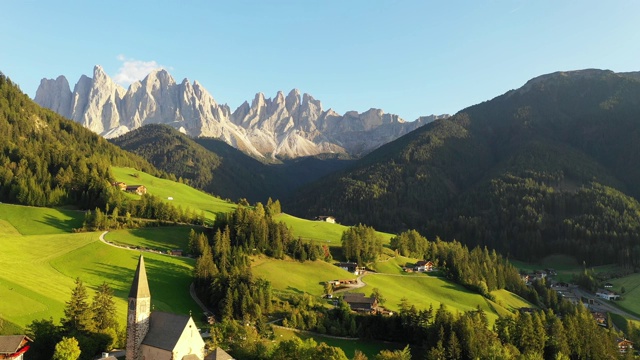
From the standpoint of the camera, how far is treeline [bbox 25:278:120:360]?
54.6 metres

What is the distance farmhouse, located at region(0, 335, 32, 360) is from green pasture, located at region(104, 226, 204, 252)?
61708 mm

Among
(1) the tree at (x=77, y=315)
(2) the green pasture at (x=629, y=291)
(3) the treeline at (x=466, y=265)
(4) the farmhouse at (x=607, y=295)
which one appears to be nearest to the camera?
(1) the tree at (x=77, y=315)

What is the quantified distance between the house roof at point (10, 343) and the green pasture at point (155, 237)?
62.1 metres

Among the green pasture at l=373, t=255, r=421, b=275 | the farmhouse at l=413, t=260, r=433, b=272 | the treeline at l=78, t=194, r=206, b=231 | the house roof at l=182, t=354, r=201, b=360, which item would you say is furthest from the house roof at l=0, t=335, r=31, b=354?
the farmhouse at l=413, t=260, r=433, b=272

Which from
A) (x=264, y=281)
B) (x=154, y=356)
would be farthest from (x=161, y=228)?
(x=154, y=356)

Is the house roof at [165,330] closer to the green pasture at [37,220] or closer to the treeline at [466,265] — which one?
the green pasture at [37,220]

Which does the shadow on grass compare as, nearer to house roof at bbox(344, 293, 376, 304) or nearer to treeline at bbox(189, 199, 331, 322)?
treeline at bbox(189, 199, 331, 322)

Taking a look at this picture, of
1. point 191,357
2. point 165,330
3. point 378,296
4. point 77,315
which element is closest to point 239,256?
point 378,296

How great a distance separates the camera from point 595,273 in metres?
176

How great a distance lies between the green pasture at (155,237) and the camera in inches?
4466

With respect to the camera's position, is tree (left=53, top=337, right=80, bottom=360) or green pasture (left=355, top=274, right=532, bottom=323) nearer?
tree (left=53, top=337, right=80, bottom=360)

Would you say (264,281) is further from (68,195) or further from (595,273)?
(595,273)

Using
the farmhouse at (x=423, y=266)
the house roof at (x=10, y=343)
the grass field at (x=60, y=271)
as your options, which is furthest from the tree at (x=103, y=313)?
the farmhouse at (x=423, y=266)

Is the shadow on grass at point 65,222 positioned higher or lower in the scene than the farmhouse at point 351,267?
higher
